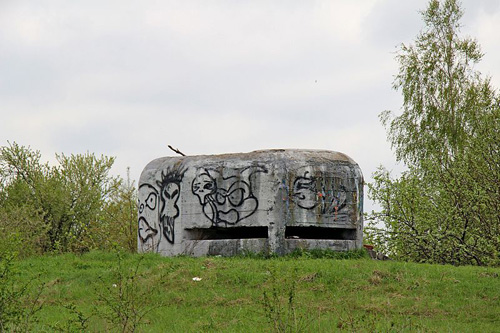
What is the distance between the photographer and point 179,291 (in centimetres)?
1073

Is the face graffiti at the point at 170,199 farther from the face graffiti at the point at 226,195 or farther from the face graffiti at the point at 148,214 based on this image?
the face graffiti at the point at 226,195

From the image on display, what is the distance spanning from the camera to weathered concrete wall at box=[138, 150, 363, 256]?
44.3 ft

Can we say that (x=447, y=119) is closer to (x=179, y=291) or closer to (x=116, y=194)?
(x=116, y=194)

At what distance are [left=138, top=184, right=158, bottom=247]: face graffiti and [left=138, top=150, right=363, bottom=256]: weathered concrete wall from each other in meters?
0.04

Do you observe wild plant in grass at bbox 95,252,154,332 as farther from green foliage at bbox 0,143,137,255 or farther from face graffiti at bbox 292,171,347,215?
green foliage at bbox 0,143,137,255

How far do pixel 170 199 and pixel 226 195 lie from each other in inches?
52.9

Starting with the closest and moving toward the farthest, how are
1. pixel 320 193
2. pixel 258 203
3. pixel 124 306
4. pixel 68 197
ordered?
1. pixel 124 306
2. pixel 258 203
3. pixel 320 193
4. pixel 68 197

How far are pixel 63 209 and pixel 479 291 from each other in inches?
602

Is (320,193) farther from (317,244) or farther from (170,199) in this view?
(170,199)

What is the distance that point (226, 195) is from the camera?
45.3 feet

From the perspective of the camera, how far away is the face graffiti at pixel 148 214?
48.5 ft

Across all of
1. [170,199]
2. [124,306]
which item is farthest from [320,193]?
[124,306]

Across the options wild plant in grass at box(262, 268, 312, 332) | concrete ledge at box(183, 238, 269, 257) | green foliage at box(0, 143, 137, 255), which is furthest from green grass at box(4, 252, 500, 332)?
green foliage at box(0, 143, 137, 255)

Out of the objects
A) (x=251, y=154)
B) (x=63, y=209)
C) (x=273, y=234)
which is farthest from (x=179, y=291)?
(x=63, y=209)
